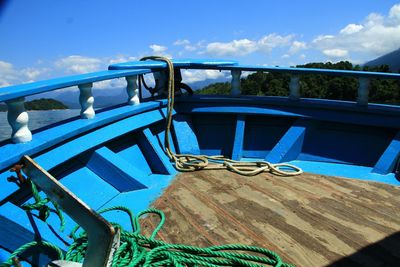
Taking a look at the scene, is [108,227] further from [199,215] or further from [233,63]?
[233,63]

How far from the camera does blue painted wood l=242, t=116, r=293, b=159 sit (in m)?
4.02

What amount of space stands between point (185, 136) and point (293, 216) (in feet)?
5.91

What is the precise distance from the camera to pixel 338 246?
2137 millimetres

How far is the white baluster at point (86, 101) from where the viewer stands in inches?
114

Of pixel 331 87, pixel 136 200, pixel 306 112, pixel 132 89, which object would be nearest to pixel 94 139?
Result: pixel 136 200

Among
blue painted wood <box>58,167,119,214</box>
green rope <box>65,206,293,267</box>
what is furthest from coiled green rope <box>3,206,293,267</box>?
blue painted wood <box>58,167,119,214</box>

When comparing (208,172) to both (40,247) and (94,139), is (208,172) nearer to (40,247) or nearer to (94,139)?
(94,139)

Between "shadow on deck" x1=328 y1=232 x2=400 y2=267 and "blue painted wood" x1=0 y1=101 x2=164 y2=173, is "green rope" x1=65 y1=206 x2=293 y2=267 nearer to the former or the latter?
"shadow on deck" x1=328 y1=232 x2=400 y2=267

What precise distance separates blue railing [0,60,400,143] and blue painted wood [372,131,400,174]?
1.86ft

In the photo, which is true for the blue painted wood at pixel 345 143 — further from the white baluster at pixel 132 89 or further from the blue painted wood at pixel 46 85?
the blue painted wood at pixel 46 85

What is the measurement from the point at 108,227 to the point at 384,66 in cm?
3072

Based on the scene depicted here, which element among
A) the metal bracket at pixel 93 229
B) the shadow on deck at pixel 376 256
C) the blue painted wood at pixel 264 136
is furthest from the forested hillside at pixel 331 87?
the metal bracket at pixel 93 229

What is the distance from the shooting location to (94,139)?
279cm

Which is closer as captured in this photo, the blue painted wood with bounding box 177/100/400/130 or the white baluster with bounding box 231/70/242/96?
the blue painted wood with bounding box 177/100/400/130
